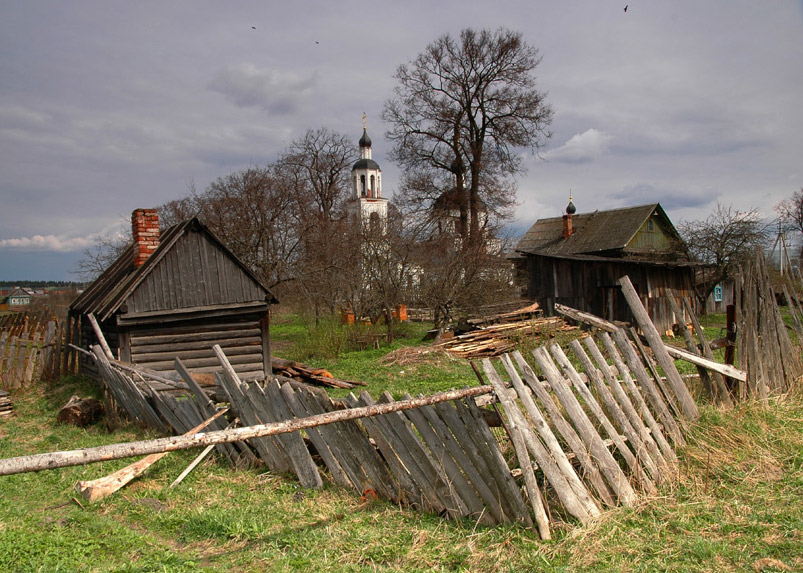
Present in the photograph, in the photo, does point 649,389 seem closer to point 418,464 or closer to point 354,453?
point 418,464

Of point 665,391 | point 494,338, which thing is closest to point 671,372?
point 665,391

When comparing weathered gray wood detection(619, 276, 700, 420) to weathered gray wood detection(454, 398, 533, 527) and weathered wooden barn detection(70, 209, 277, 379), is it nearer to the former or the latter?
weathered gray wood detection(454, 398, 533, 527)

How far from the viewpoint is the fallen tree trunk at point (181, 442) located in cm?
241

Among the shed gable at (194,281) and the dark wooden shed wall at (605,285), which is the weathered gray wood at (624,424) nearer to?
the shed gable at (194,281)

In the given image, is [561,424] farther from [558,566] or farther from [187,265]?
[187,265]

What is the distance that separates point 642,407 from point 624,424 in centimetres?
36

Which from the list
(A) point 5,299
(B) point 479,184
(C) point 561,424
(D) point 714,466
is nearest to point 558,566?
(C) point 561,424

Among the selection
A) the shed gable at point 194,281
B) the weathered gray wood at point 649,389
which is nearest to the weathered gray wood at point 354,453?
the weathered gray wood at point 649,389

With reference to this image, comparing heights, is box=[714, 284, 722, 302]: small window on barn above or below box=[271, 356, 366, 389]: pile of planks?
above

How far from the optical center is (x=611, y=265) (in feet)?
72.8

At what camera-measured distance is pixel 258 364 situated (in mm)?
13875

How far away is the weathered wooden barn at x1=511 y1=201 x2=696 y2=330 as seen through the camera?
22.2m

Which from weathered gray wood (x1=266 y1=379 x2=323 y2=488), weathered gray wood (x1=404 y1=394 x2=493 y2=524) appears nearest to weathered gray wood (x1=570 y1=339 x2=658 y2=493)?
weathered gray wood (x1=404 y1=394 x2=493 y2=524)

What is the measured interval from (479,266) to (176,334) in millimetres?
12546
